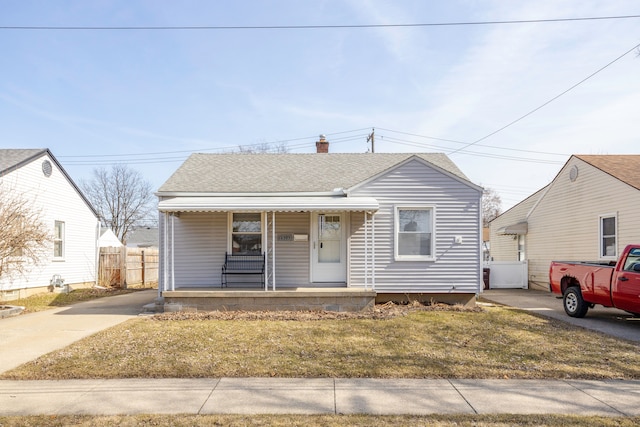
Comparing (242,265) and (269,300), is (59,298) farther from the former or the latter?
(269,300)

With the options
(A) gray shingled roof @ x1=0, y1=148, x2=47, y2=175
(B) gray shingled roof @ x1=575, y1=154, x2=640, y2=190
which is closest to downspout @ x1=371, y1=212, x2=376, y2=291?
(B) gray shingled roof @ x1=575, y1=154, x2=640, y2=190

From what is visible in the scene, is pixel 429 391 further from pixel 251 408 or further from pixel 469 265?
pixel 469 265

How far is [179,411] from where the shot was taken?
16.3 feet

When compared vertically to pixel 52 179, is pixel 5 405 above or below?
below

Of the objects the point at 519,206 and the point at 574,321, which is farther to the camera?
the point at 519,206

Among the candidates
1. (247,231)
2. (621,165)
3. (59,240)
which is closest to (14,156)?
(59,240)

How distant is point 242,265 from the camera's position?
12438 mm

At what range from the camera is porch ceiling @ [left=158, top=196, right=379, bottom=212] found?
11102mm

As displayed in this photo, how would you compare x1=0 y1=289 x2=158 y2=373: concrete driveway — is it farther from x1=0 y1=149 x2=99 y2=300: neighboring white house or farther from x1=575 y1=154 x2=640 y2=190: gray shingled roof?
x1=575 y1=154 x2=640 y2=190: gray shingled roof

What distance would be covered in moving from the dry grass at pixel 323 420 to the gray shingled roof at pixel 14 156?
11.8 m

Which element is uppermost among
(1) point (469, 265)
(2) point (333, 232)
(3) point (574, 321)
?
(2) point (333, 232)

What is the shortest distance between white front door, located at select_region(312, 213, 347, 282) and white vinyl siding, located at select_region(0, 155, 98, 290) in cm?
816

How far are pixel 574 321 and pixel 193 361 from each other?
8.64m

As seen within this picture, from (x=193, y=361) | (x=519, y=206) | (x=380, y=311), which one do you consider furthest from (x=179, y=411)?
(x=519, y=206)
